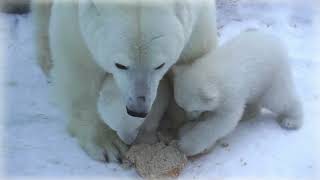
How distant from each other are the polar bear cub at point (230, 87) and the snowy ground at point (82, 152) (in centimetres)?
7

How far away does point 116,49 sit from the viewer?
1.74 metres

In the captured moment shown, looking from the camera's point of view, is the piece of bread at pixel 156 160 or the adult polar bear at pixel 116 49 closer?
the adult polar bear at pixel 116 49

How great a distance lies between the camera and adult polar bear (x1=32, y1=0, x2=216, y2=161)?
171 cm

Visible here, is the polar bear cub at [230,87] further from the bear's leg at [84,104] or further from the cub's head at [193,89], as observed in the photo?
the bear's leg at [84,104]

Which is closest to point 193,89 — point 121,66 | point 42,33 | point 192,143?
point 192,143

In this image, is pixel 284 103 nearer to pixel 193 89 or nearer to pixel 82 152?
pixel 193 89

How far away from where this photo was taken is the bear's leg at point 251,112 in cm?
223

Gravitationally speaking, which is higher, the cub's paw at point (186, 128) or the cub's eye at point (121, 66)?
the cub's eye at point (121, 66)

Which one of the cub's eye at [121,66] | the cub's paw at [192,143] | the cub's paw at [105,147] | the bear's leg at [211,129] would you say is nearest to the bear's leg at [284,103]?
the bear's leg at [211,129]

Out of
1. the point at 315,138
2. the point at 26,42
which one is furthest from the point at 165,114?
the point at 26,42

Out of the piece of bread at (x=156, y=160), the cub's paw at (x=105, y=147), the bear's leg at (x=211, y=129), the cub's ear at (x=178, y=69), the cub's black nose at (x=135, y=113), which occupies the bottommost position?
the piece of bread at (x=156, y=160)

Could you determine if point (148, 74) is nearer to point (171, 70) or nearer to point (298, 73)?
point (171, 70)

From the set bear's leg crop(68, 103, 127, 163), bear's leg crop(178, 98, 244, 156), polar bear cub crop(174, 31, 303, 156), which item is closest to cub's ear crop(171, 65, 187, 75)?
polar bear cub crop(174, 31, 303, 156)

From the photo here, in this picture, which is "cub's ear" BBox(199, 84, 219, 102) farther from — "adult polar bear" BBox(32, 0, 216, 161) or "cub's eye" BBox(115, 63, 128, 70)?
"cub's eye" BBox(115, 63, 128, 70)
